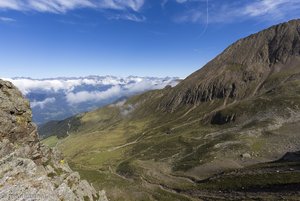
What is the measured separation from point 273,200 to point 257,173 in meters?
26.7

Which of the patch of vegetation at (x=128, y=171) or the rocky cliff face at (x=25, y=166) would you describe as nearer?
the rocky cliff face at (x=25, y=166)

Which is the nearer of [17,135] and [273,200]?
[17,135]

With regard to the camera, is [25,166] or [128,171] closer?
[25,166]

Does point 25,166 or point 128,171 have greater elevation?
point 25,166

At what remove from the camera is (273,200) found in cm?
8556

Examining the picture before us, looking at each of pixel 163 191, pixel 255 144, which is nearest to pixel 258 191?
pixel 163 191

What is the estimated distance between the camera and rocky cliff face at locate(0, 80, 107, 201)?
42.1m

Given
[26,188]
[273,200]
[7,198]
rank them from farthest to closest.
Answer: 1. [273,200]
2. [26,188]
3. [7,198]

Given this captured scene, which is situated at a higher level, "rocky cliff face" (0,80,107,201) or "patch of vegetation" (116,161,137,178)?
"rocky cliff face" (0,80,107,201)

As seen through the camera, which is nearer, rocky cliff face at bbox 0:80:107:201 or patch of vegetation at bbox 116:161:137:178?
rocky cliff face at bbox 0:80:107:201

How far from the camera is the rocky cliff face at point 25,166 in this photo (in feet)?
138

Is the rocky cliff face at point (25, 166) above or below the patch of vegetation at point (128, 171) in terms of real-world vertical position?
above

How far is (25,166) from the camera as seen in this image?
1999 inches

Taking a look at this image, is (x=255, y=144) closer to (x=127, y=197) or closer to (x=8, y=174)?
(x=127, y=197)
